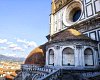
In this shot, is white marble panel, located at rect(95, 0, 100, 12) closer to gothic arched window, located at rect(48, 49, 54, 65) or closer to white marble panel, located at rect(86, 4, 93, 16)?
white marble panel, located at rect(86, 4, 93, 16)

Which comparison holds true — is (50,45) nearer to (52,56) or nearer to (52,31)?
(52,56)

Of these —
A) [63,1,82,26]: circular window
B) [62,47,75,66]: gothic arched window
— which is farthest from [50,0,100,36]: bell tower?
[62,47,75,66]: gothic arched window

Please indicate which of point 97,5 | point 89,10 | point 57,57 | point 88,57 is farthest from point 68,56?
point 97,5

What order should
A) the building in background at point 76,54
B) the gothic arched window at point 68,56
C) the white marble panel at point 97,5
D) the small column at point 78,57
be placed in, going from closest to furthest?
1. the building in background at point 76,54
2. the small column at point 78,57
3. the gothic arched window at point 68,56
4. the white marble panel at point 97,5

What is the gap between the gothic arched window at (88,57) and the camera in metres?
18.3

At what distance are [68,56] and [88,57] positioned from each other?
8.58 feet

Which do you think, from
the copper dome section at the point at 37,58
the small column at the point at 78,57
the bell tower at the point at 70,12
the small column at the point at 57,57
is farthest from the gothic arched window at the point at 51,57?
the bell tower at the point at 70,12

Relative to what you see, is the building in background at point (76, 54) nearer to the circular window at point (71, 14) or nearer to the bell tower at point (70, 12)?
the bell tower at point (70, 12)

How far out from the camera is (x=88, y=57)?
18.6 metres

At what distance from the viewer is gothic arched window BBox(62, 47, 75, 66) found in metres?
18.5

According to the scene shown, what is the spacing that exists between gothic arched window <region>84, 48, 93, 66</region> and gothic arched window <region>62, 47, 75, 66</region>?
1.68m

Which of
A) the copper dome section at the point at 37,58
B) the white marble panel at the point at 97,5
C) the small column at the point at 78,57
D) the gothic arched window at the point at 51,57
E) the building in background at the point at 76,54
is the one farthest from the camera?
the copper dome section at the point at 37,58

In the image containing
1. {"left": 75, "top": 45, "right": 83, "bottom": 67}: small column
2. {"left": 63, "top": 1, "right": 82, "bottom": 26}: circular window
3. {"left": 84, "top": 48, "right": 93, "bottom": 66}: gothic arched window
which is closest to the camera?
{"left": 75, "top": 45, "right": 83, "bottom": 67}: small column

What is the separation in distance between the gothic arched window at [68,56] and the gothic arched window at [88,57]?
5.51 feet
